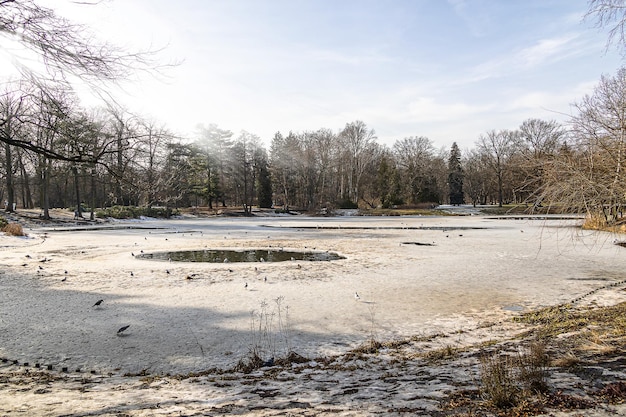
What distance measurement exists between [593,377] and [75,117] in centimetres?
573

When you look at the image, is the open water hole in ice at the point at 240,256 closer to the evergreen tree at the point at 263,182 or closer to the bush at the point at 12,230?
the bush at the point at 12,230

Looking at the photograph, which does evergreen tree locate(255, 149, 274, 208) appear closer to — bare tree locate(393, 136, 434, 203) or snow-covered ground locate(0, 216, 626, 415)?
bare tree locate(393, 136, 434, 203)

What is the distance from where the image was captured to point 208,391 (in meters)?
3.99

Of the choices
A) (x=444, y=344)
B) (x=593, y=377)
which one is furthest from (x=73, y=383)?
(x=593, y=377)

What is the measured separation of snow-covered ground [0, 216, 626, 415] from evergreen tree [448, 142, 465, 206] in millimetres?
54549

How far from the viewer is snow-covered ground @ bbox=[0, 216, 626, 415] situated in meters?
5.59

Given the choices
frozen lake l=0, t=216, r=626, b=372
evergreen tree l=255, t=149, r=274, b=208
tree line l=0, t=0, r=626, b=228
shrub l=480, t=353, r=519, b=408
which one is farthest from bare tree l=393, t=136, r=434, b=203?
shrub l=480, t=353, r=519, b=408

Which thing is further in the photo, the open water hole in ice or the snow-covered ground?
the open water hole in ice

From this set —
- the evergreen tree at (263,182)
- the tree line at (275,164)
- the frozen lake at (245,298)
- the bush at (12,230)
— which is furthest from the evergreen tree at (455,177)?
the bush at (12,230)

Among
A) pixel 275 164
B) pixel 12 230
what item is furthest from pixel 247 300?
pixel 275 164

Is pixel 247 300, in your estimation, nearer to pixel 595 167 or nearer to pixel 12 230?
pixel 595 167

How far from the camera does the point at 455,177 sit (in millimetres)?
68000

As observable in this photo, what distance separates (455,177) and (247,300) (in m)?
65.3

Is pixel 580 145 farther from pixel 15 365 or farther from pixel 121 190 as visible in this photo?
pixel 15 365
